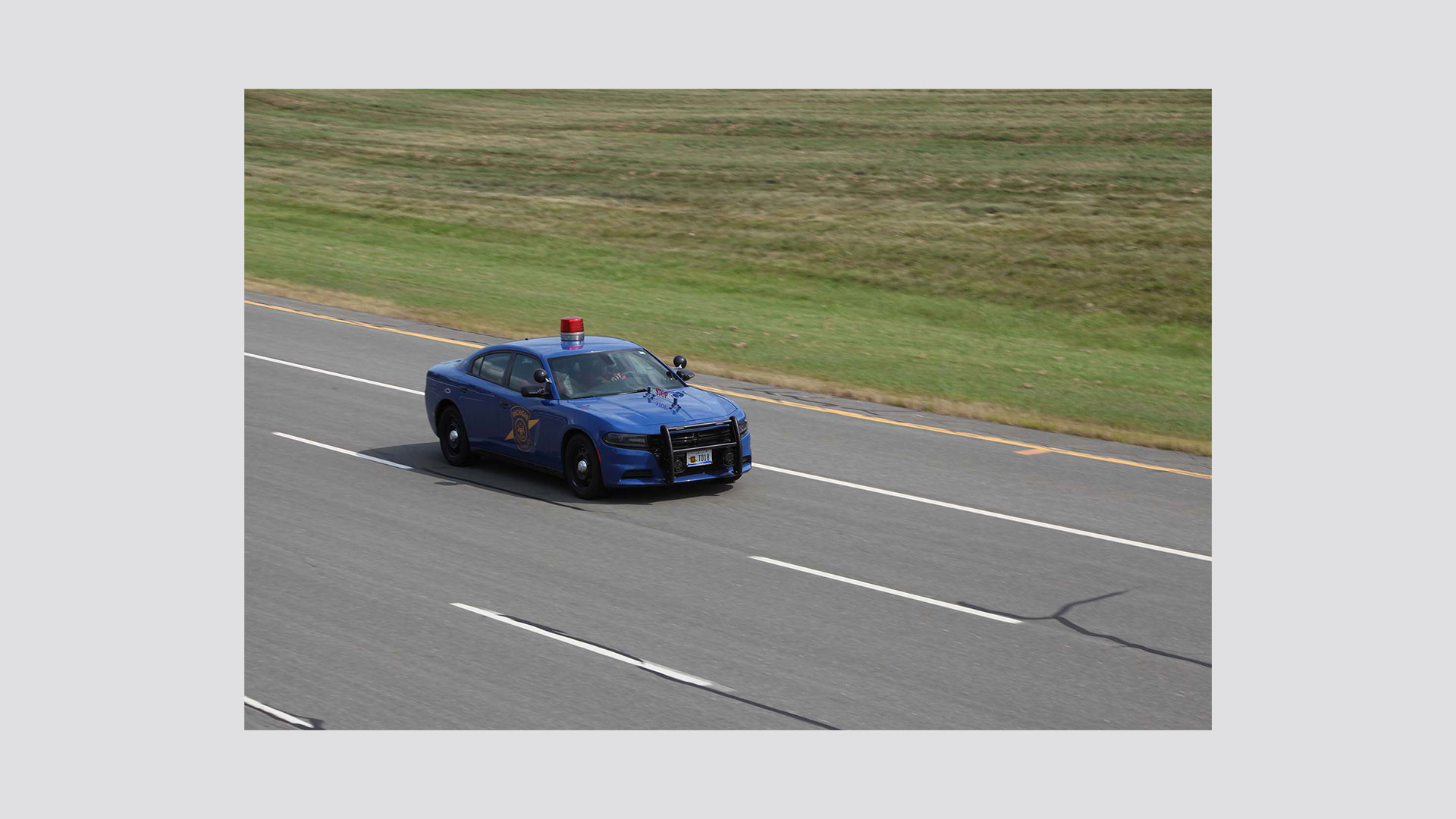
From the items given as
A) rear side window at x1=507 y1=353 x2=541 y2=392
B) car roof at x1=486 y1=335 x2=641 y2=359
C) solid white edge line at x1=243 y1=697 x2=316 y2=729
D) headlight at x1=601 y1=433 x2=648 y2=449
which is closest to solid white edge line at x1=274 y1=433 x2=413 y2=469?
rear side window at x1=507 y1=353 x2=541 y2=392

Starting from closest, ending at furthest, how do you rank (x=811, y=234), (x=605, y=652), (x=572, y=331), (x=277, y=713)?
(x=277, y=713) < (x=605, y=652) < (x=572, y=331) < (x=811, y=234)

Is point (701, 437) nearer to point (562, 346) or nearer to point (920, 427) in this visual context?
point (562, 346)

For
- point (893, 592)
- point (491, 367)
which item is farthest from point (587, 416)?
point (893, 592)

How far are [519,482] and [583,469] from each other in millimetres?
1074

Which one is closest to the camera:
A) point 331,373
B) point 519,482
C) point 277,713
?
point 277,713

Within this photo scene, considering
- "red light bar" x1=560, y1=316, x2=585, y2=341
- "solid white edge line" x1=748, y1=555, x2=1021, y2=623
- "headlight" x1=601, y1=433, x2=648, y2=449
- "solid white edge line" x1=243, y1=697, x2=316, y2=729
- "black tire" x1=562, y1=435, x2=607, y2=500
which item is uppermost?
"red light bar" x1=560, y1=316, x2=585, y2=341

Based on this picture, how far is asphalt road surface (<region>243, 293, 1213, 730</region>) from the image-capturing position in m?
9.18

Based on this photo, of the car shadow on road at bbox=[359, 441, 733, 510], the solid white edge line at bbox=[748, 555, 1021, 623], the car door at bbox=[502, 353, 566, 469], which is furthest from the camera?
the car door at bbox=[502, 353, 566, 469]

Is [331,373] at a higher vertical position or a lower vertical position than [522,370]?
lower

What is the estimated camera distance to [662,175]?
37406 mm

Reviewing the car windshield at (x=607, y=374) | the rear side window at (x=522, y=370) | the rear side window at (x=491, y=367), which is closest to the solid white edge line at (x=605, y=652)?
the car windshield at (x=607, y=374)

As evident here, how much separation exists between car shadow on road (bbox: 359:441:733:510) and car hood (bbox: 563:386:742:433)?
28.4 inches

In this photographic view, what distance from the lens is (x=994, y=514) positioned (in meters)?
13.7

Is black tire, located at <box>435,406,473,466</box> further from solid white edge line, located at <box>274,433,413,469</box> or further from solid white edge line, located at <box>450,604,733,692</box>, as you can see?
solid white edge line, located at <box>450,604,733,692</box>
